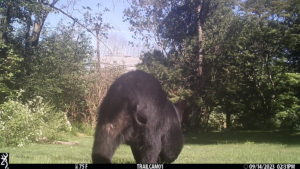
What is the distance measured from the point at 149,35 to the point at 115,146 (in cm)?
1568

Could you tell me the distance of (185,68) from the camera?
62.0ft

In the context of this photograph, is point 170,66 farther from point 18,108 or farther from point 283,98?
point 18,108

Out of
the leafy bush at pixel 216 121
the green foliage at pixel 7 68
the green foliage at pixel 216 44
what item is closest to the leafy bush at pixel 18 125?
the green foliage at pixel 7 68

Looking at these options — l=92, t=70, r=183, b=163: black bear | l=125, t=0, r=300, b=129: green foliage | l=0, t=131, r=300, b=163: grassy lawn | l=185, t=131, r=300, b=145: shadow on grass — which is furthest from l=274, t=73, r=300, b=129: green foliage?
l=92, t=70, r=183, b=163: black bear

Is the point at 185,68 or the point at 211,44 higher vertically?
the point at 211,44

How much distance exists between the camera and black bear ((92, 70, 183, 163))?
3.90 m

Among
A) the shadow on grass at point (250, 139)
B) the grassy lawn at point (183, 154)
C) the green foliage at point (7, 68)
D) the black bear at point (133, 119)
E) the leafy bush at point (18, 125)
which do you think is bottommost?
the shadow on grass at point (250, 139)

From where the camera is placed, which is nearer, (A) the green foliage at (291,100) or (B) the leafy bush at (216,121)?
(A) the green foliage at (291,100)

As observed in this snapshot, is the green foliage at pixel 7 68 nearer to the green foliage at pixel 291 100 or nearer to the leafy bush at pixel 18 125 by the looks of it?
the leafy bush at pixel 18 125

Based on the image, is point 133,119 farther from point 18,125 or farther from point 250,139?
point 250,139

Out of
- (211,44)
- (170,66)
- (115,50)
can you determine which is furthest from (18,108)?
(211,44)

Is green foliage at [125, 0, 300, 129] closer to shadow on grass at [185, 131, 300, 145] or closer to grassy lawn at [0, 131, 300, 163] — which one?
shadow on grass at [185, 131, 300, 145]

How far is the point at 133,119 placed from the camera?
13.0 ft

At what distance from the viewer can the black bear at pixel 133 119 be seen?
154 inches
